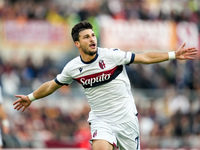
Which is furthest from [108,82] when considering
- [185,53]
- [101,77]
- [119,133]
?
[185,53]

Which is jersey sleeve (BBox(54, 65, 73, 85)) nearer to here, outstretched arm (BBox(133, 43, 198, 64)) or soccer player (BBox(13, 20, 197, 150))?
soccer player (BBox(13, 20, 197, 150))

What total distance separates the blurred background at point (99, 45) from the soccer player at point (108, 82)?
24.3ft

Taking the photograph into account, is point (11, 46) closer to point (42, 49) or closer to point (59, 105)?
point (42, 49)

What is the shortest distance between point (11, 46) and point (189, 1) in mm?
7738

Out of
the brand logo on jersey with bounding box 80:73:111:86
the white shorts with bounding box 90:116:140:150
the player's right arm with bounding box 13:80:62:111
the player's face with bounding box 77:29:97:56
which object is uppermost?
the player's face with bounding box 77:29:97:56

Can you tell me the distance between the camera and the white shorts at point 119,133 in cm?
812

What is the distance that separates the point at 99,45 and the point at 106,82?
10707 millimetres

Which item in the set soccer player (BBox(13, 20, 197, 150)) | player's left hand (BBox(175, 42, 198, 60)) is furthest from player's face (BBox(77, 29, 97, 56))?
player's left hand (BBox(175, 42, 198, 60))

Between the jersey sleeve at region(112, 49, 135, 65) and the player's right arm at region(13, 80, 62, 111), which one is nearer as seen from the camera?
the jersey sleeve at region(112, 49, 135, 65)

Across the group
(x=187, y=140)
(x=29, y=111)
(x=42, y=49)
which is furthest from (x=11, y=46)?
(x=187, y=140)

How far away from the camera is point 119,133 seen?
824 cm

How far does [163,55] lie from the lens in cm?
810

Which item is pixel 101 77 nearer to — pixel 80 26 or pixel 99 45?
pixel 80 26

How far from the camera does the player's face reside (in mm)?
8074
